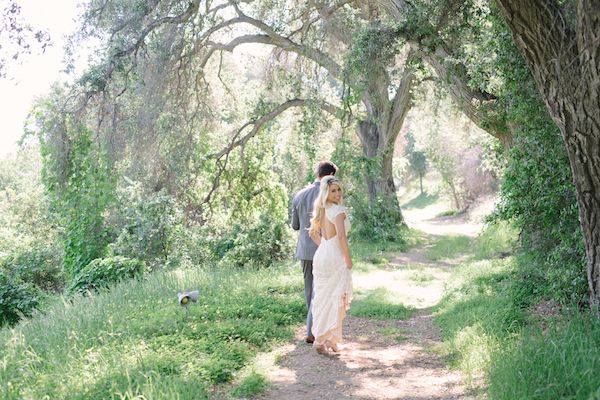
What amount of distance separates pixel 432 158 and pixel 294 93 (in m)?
18.9

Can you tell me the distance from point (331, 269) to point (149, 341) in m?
2.05

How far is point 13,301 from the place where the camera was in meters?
12.9

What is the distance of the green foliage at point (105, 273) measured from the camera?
452 inches

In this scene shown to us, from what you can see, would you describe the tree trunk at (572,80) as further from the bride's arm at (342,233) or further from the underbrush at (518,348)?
the bride's arm at (342,233)

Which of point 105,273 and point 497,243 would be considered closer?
point 105,273

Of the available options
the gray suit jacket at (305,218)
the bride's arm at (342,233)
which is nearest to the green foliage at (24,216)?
the gray suit jacket at (305,218)

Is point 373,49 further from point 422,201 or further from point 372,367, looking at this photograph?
point 422,201

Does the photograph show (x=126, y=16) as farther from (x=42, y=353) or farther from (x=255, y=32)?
(x=42, y=353)

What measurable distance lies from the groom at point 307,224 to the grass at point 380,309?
1815 millimetres

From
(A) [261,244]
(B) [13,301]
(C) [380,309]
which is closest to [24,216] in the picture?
(B) [13,301]

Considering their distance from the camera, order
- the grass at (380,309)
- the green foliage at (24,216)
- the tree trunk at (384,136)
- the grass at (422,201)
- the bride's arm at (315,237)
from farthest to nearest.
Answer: the grass at (422,201) → the green foliage at (24,216) → the tree trunk at (384,136) → the grass at (380,309) → the bride's arm at (315,237)

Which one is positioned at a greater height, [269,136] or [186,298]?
[269,136]

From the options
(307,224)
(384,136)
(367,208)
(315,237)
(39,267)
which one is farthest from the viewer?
(384,136)

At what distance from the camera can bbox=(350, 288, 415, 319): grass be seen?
877 cm
